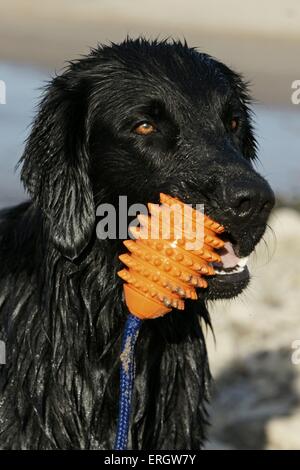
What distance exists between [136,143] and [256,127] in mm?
4352

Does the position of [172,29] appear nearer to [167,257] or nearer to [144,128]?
[144,128]

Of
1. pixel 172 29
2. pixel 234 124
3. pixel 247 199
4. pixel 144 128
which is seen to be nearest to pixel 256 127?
pixel 234 124

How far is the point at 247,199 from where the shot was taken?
14.9ft

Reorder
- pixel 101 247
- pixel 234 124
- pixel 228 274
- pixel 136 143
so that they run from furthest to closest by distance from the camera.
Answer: pixel 234 124 < pixel 101 247 < pixel 136 143 < pixel 228 274

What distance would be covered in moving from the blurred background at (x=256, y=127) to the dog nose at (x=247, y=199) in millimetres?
1038

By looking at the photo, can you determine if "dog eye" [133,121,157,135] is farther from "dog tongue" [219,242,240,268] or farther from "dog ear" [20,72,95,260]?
"dog tongue" [219,242,240,268]

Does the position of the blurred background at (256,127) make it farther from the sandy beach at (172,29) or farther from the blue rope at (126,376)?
the blue rope at (126,376)

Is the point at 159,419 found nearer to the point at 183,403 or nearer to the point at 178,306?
the point at 183,403

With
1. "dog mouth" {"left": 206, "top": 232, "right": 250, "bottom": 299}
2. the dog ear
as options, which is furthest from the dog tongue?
the dog ear

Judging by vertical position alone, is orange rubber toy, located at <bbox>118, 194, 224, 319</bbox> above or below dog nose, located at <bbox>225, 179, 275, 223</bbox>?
below

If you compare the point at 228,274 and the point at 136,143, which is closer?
the point at 228,274

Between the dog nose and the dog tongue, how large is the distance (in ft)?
0.62

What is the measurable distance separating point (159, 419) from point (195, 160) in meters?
1.21

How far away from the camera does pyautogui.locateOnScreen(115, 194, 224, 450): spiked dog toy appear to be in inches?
177
